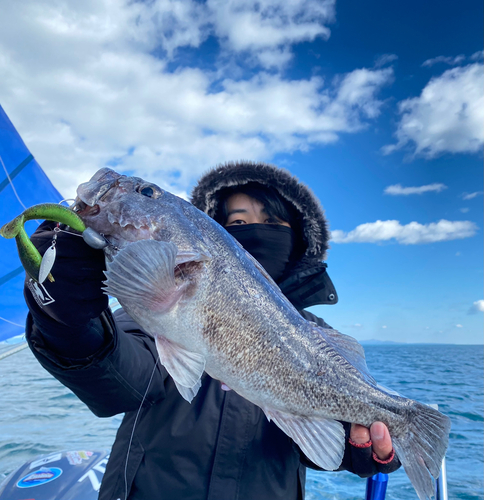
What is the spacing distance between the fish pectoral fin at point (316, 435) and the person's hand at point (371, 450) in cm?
20

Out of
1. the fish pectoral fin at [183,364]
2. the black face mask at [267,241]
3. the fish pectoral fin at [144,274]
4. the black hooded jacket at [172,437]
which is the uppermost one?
the black face mask at [267,241]

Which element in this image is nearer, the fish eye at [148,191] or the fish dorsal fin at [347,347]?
the fish eye at [148,191]

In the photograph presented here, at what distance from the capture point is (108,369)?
77.6 inches

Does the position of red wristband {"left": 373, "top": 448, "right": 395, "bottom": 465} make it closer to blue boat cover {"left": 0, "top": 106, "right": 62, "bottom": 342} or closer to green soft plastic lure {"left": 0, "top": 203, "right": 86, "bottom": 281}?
green soft plastic lure {"left": 0, "top": 203, "right": 86, "bottom": 281}

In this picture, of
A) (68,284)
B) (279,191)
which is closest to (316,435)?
(68,284)

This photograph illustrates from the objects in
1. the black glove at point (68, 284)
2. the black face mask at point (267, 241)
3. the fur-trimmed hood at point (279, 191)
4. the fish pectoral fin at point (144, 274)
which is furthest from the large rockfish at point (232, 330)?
the fur-trimmed hood at point (279, 191)

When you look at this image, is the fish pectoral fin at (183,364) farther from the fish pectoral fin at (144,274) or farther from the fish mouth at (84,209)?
the fish mouth at (84,209)

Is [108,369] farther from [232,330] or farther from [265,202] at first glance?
[265,202]

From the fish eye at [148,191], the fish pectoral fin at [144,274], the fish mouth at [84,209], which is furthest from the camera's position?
the fish eye at [148,191]

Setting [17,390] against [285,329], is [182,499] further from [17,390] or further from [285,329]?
[17,390]

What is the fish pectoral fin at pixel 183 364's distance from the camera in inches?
61.7

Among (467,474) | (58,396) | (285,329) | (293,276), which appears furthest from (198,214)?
(58,396)

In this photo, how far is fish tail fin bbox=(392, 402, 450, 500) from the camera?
194 centimetres

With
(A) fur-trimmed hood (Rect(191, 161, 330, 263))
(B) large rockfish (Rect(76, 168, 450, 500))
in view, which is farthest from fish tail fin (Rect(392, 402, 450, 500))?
(A) fur-trimmed hood (Rect(191, 161, 330, 263))
